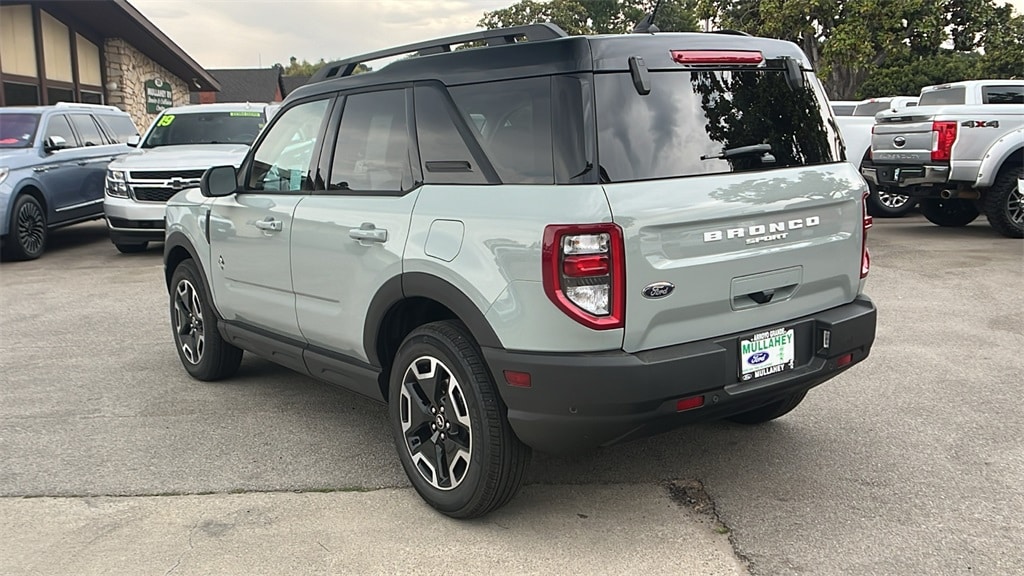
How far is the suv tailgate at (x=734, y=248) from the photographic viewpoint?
3152mm

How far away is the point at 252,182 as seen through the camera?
499cm

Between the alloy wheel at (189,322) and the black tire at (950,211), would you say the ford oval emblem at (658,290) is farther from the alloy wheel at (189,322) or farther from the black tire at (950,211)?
the black tire at (950,211)

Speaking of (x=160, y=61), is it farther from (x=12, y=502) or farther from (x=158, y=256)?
(x=12, y=502)

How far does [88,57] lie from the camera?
22.0 m

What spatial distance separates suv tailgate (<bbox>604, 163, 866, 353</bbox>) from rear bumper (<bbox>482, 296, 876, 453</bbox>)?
94mm

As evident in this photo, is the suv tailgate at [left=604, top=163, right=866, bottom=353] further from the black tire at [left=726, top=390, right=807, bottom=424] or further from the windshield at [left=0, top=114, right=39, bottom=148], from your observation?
the windshield at [left=0, top=114, right=39, bottom=148]

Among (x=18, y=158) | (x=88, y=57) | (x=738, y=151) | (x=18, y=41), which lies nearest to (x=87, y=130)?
(x=18, y=158)

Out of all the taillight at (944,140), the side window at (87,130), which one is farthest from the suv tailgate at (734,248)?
the side window at (87,130)

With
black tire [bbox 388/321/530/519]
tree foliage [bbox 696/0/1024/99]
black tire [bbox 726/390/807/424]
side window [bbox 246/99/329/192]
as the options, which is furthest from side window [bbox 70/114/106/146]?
tree foliage [bbox 696/0/1024/99]

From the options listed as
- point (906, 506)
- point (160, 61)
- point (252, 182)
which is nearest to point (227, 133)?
point (252, 182)

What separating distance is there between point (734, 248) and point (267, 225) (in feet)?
8.13

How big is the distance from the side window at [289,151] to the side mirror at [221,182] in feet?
0.36

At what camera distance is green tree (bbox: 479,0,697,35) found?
53750 mm

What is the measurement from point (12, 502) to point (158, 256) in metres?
8.02
